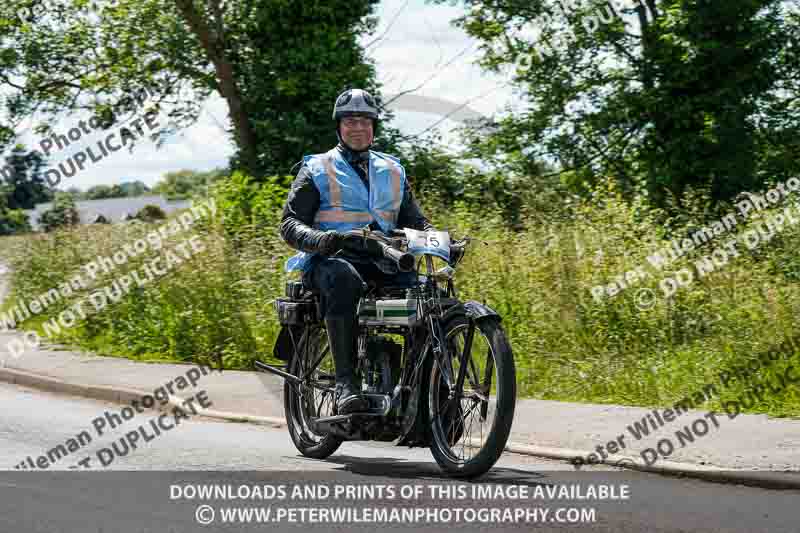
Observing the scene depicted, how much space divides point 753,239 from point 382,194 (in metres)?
7.13

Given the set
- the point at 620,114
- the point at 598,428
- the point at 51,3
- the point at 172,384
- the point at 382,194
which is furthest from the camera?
the point at 51,3

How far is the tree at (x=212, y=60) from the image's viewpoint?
26.5 metres

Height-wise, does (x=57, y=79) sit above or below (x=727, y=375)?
above

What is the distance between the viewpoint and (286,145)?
26562 millimetres

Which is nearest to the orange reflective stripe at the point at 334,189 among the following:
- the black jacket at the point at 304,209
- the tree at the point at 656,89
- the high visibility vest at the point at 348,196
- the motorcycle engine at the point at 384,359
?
the high visibility vest at the point at 348,196

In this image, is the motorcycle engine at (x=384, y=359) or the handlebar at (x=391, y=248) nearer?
the handlebar at (x=391, y=248)

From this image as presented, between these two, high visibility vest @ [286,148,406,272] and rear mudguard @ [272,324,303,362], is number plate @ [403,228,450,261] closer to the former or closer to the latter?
high visibility vest @ [286,148,406,272]

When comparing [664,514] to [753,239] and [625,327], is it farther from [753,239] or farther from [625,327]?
[753,239]

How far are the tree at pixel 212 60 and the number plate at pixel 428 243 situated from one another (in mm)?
19287

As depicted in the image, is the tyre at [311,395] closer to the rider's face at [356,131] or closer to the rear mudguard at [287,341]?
the rear mudguard at [287,341]

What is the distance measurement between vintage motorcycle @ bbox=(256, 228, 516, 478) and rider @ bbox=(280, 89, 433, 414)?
130 millimetres

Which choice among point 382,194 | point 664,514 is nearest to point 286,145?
point 382,194

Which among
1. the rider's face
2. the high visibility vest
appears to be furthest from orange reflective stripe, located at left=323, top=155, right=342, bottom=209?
the rider's face

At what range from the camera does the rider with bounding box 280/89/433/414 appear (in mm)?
7410
